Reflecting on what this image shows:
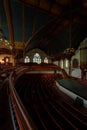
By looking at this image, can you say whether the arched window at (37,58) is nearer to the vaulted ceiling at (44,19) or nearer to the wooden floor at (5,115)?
the vaulted ceiling at (44,19)

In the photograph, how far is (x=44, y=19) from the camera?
19312 millimetres

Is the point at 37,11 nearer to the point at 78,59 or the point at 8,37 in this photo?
the point at 8,37

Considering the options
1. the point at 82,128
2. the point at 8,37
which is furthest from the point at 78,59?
the point at 82,128

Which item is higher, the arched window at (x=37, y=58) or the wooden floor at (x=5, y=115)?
the arched window at (x=37, y=58)

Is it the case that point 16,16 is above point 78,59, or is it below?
above

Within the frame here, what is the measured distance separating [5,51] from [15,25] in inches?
190

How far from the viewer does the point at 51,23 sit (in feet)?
67.5

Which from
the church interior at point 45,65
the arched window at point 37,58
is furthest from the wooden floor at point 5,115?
the arched window at point 37,58

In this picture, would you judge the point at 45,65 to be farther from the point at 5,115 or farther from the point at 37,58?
the point at 5,115

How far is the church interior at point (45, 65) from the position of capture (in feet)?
15.4

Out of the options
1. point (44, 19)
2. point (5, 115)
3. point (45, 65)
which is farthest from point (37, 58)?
point (5, 115)

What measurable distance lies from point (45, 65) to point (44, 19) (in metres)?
5.67

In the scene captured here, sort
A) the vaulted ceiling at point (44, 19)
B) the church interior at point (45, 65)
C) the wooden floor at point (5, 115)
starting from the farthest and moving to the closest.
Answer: the vaulted ceiling at point (44, 19) → the church interior at point (45, 65) → the wooden floor at point (5, 115)

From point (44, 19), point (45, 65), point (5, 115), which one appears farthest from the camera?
point (44, 19)
